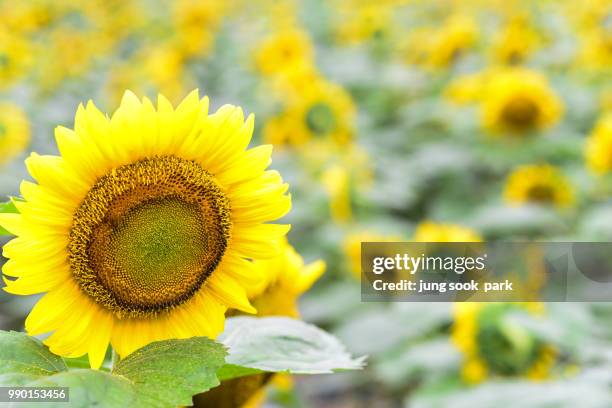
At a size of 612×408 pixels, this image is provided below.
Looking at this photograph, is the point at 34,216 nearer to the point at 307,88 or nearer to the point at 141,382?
the point at 141,382

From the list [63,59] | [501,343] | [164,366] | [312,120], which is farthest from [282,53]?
[164,366]

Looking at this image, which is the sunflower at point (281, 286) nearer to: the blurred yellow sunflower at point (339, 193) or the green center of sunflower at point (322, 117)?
→ the blurred yellow sunflower at point (339, 193)

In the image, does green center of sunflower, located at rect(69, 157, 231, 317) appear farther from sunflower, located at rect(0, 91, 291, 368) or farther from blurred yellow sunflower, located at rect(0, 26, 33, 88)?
blurred yellow sunflower, located at rect(0, 26, 33, 88)

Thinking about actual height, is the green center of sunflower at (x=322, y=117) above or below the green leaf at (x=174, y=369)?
above

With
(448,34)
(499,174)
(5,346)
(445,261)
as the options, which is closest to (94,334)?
(5,346)

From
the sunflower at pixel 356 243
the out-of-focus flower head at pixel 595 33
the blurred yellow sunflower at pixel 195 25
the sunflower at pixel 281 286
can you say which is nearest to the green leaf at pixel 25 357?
the sunflower at pixel 281 286

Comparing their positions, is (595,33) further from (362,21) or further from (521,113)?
(362,21)

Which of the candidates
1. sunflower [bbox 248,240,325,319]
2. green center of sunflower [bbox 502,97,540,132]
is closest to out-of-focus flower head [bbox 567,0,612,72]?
green center of sunflower [bbox 502,97,540,132]
